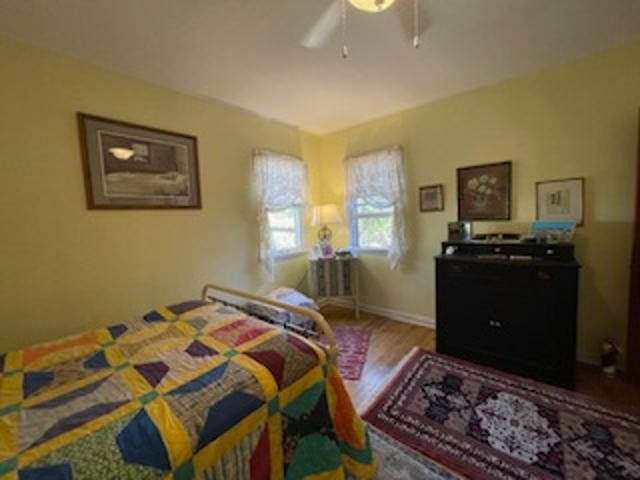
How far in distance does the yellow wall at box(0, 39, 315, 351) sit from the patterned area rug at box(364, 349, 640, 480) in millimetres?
1894

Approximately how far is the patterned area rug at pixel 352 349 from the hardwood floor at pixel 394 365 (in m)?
0.05

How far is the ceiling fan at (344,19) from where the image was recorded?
1.37 m

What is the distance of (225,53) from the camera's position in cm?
188

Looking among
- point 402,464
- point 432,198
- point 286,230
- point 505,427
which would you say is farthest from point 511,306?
point 286,230

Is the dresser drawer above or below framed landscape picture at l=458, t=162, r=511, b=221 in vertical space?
below

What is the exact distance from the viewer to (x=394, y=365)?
7.60 ft

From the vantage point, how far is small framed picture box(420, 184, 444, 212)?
2846 mm

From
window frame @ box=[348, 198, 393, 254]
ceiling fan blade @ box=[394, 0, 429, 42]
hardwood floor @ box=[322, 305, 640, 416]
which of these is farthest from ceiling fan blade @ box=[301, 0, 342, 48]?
hardwood floor @ box=[322, 305, 640, 416]

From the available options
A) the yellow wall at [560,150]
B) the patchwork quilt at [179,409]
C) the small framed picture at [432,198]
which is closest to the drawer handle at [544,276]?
the yellow wall at [560,150]

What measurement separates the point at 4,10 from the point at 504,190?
3.50 m

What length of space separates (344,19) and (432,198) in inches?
72.9

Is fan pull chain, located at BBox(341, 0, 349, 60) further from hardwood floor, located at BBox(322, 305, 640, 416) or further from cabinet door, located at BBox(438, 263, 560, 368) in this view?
hardwood floor, located at BBox(322, 305, 640, 416)

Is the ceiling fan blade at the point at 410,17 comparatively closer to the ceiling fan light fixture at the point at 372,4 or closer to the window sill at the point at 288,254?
the ceiling fan light fixture at the point at 372,4

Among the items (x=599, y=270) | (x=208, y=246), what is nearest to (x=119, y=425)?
(x=208, y=246)
